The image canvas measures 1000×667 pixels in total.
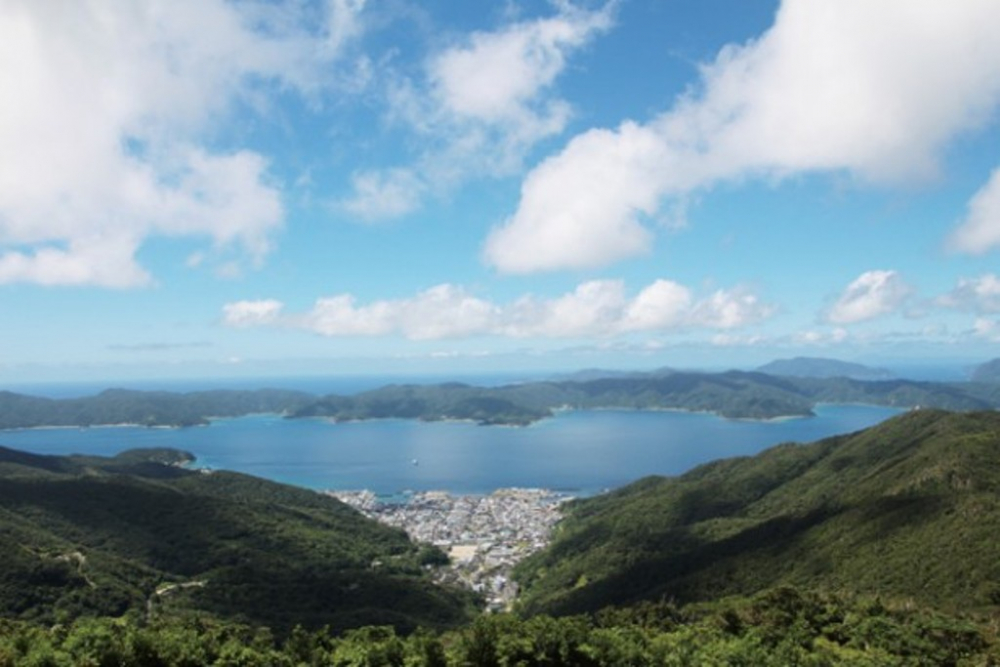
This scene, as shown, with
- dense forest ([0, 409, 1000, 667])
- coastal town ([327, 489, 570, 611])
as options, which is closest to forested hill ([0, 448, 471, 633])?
dense forest ([0, 409, 1000, 667])

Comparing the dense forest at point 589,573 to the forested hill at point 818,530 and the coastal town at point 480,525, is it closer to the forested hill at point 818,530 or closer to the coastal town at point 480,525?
the forested hill at point 818,530

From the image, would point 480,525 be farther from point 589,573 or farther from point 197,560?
point 197,560

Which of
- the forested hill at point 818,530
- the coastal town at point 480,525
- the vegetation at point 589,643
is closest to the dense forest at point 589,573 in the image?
the vegetation at point 589,643

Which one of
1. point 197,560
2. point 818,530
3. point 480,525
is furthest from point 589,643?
point 480,525

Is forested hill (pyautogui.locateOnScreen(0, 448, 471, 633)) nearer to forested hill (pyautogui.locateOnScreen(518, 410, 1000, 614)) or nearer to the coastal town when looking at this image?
the coastal town

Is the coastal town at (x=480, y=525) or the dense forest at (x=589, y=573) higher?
the dense forest at (x=589, y=573)

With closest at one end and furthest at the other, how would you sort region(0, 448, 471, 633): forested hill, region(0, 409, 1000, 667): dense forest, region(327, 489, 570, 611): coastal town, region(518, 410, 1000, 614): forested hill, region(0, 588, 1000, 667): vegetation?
region(0, 588, 1000, 667): vegetation → region(0, 409, 1000, 667): dense forest → region(518, 410, 1000, 614): forested hill → region(0, 448, 471, 633): forested hill → region(327, 489, 570, 611): coastal town
